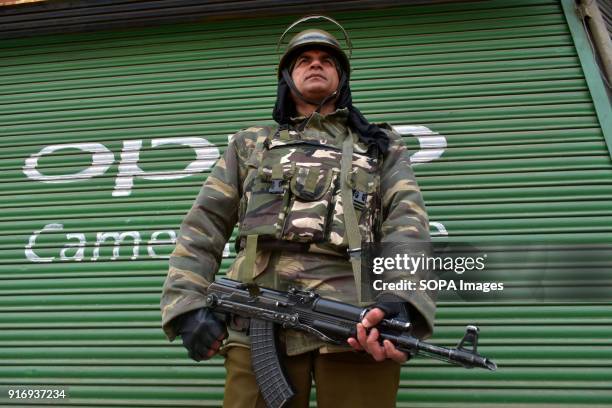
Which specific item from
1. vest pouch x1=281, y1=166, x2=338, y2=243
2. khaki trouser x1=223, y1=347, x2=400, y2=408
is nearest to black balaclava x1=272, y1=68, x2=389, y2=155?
vest pouch x1=281, y1=166, x2=338, y2=243

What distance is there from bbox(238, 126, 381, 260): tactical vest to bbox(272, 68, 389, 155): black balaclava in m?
0.07

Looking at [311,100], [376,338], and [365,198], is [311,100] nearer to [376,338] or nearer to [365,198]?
[365,198]

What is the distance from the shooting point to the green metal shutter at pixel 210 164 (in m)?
3.14

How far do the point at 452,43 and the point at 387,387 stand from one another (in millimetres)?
2905

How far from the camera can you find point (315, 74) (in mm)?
2412

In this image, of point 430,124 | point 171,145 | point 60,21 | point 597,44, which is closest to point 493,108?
point 430,124

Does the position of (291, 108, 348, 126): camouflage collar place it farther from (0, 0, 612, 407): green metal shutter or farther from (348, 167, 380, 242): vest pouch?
(0, 0, 612, 407): green metal shutter

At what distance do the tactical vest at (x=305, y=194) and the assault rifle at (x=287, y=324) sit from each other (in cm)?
22

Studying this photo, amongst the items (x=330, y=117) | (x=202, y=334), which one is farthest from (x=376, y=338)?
(x=330, y=117)

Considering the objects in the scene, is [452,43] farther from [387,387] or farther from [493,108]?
[387,387]

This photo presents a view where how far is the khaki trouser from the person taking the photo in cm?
188

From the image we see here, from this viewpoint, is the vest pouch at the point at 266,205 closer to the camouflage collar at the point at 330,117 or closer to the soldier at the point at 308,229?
the soldier at the point at 308,229

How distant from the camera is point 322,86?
7.84ft

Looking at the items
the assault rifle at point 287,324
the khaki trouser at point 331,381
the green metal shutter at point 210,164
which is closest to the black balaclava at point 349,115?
the assault rifle at point 287,324
